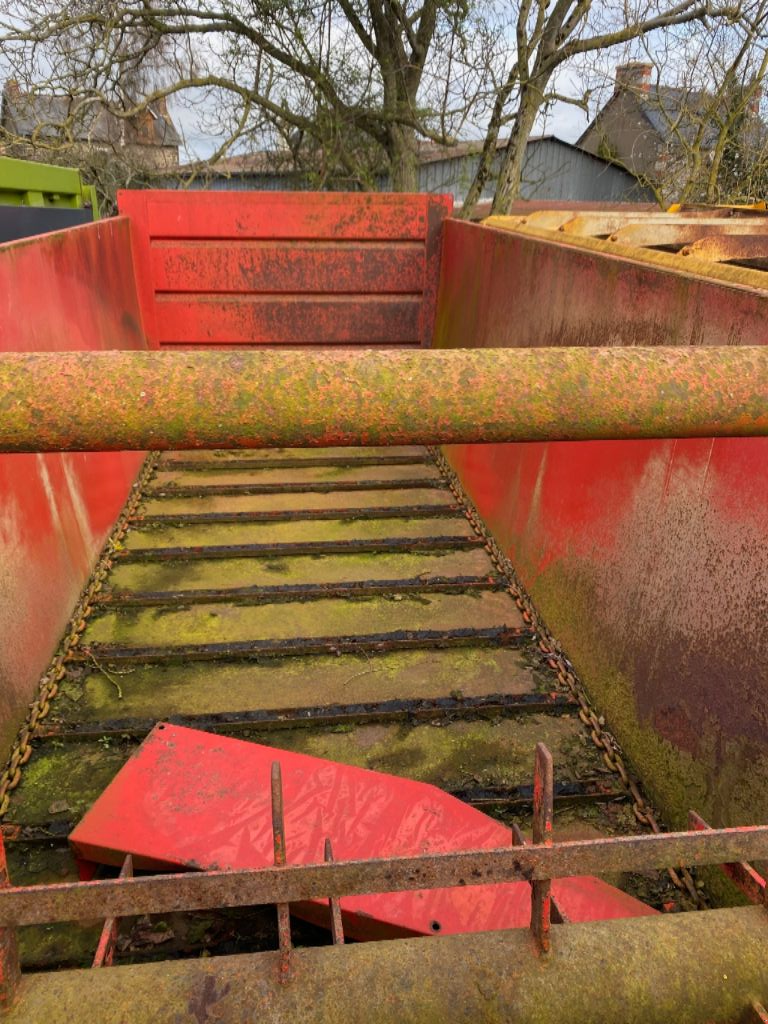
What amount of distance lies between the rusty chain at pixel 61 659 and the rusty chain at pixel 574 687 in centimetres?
197

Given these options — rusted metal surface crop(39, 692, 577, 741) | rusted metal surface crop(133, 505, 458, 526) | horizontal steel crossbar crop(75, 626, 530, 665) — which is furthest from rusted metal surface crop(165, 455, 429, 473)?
rusted metal surface crop(39, 692, 577, 741)

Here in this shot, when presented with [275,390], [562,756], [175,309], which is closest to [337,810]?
[562,756]

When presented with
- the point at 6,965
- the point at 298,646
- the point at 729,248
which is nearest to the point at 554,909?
the point at 6,965

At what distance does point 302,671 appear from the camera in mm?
2953

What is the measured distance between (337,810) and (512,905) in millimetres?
520

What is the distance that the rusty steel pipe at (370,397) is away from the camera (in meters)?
0.81

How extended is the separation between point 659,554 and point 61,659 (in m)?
2.36

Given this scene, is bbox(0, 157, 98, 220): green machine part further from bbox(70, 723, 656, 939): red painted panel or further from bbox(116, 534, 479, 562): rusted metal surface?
bbox(70, 723, 656, 939): red painted panel

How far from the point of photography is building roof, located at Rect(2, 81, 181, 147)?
9.69 metres

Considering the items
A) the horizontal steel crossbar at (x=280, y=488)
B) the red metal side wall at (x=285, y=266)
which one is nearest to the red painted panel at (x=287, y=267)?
the red metal side wall at (x=285, y=266)

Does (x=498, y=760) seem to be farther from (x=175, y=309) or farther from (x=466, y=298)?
(x=175, y=309)

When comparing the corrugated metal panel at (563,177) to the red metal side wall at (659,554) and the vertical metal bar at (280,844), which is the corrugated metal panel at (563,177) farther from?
the vertical metal bar at (280,844)

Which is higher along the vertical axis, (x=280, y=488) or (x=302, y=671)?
(x=280, y=488)

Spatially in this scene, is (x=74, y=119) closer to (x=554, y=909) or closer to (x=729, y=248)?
(x=729, y=248)
